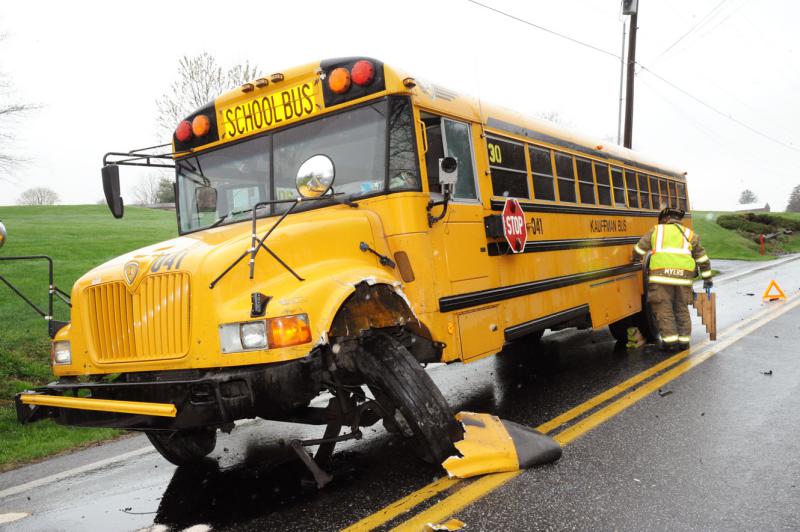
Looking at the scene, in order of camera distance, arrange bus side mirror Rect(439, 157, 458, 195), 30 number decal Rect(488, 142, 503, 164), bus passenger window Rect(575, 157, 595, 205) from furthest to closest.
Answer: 1. bus passenger window Rect(575, 157, 595, 205)
2. 30 number decal Rect(488, 142, 503, 164)
3. bus side mirror Rect(439, 157, 458, 195)

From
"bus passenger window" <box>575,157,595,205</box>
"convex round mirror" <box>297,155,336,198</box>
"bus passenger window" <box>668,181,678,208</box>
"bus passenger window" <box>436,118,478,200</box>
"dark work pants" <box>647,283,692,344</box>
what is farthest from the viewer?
"bus passenger window" <box>668,181,678,208</box>

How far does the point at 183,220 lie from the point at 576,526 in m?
3.50

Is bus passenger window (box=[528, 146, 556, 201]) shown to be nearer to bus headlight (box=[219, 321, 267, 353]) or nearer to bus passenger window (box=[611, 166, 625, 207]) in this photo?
bus passenger window (box=[611, 166, 625, 207])

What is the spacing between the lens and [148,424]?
3061 millimetres

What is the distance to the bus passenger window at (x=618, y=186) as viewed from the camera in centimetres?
748

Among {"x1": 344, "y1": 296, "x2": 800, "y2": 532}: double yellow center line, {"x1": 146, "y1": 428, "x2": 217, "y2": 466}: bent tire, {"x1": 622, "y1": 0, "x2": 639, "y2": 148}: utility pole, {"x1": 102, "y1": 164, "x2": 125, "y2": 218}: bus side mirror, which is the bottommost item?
{"x1": 344, "y1": 296, "x2": 800, "y2": 532}: double yellow center line

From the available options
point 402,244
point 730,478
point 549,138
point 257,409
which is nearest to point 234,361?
point 257,409

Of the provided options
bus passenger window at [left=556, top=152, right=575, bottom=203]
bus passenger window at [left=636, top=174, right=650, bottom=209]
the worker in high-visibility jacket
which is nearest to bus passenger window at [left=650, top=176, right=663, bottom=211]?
bus passenger window at [left=636, top=174, right=650, bottom=209]

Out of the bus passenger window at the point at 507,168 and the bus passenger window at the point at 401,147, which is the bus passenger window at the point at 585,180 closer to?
the bus passenger window at the point at 507,168

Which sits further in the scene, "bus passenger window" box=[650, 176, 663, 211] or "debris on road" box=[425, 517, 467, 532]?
"bus passenger window" box=[650, 176, 663, 211]

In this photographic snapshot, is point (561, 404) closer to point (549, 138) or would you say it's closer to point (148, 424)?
point (549, 138)

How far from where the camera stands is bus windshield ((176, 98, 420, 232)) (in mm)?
3953

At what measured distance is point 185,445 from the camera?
401cm

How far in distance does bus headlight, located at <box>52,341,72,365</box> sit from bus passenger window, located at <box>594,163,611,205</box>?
546cm
